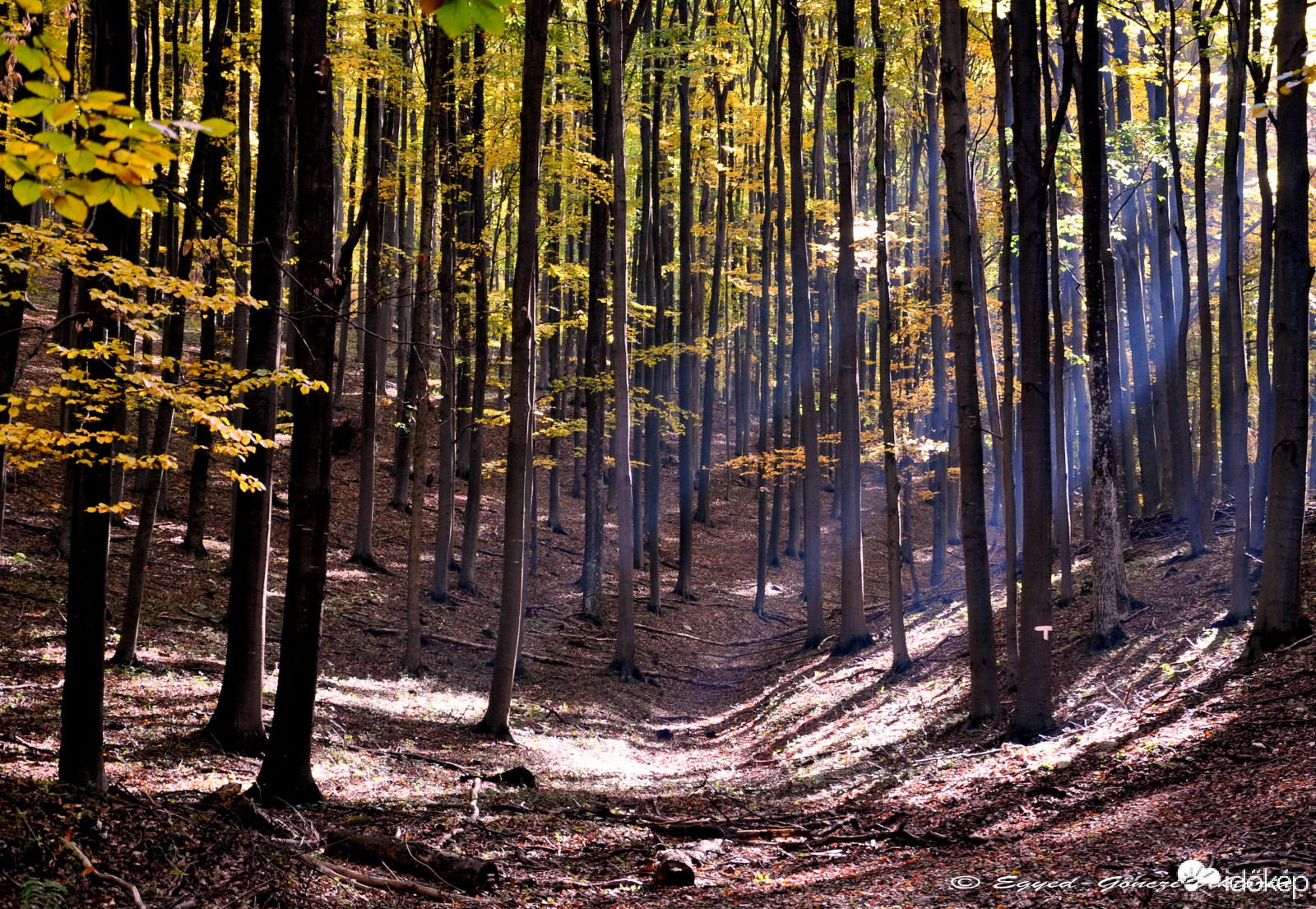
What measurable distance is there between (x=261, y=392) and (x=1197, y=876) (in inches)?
314

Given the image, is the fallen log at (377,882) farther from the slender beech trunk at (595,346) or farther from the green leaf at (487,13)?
the slender beech trunk at (595,346)

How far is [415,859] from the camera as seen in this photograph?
5707mm

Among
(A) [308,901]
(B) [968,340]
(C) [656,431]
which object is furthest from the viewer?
(C) [656,431]

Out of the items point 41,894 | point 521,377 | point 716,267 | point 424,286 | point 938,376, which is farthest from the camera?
point 938,376

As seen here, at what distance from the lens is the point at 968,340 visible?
31.3ft

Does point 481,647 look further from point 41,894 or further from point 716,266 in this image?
point 716,266

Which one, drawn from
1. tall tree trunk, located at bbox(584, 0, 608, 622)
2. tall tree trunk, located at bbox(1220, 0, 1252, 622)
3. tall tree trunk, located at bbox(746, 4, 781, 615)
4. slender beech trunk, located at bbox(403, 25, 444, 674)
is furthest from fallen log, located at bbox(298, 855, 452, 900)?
tall tree trunk, located at bbox(746, 4, 781, 615)

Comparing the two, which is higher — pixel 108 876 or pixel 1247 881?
pixel 108 876

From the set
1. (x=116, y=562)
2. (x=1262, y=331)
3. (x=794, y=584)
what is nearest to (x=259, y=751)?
(x=116, y=562)

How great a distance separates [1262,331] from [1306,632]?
7343 mm

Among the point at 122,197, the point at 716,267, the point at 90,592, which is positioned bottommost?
the point at 90,592

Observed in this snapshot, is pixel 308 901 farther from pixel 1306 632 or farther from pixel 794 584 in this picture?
pixel 794 584

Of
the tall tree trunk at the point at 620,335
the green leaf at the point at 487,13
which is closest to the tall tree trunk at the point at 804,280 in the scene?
the tall tree trunk at the point at 620,335

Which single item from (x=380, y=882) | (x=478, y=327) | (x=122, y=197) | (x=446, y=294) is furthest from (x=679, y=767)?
(x=122, y=197)
